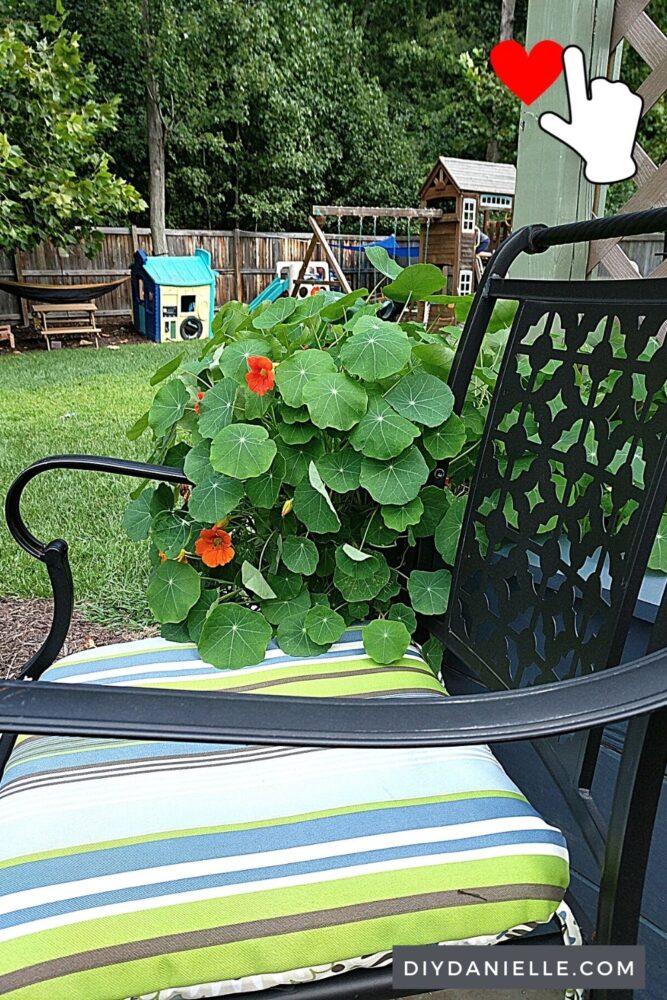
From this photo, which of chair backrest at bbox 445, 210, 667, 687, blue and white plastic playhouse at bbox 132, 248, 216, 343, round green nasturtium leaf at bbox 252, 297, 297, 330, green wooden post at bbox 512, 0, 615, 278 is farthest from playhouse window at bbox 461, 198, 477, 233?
chair backrest at bbox 445, 210, 667, 687

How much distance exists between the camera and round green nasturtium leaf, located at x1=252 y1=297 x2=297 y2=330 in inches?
47.5

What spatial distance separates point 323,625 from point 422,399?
32cm

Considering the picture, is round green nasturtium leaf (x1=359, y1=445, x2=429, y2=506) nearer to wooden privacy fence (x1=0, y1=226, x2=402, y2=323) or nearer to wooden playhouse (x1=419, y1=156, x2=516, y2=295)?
wooden playhouse (x1=419, y1=156, x2=516, y2=295)

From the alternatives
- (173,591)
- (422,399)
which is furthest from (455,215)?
(173,591)

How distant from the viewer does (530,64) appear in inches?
57.2

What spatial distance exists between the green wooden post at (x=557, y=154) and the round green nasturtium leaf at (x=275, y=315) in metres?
0.58

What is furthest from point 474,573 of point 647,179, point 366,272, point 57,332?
point 366,272

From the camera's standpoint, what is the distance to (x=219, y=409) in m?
1.06

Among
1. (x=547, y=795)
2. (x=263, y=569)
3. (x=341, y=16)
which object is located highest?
(x=341, y=16)

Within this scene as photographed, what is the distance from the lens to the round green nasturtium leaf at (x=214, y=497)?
1.03 metres

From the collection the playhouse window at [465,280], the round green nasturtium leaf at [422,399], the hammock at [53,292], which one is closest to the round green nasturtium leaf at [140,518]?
the round green nasturtium leaf at [422,399]

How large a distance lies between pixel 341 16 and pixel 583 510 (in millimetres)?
16336

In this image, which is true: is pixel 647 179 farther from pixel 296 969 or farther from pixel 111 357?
pixel 111 357

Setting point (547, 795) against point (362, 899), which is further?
point (547, 795)
